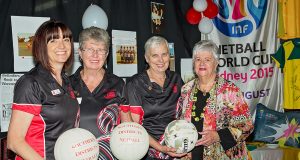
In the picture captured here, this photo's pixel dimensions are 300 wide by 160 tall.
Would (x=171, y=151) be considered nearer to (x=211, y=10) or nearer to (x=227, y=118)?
Result: (x=227, y=118)

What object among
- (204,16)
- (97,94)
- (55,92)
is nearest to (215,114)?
(97,94)

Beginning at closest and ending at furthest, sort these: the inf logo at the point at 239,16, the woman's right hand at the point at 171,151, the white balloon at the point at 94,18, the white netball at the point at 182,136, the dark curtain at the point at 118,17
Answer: the white netball at the point at 182,136 → the woman's right hand at the point at 171,151 → the dark curtain at the point at 118,17 → the white balloon at the point at 94,18 → the inf logo at the point at 239,16

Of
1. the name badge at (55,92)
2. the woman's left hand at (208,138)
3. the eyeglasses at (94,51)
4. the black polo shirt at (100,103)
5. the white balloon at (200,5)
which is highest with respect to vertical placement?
the white balloon at (200,5)

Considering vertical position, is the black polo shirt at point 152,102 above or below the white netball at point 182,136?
above

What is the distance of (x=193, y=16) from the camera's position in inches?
162

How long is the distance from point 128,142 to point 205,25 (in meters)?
2.48

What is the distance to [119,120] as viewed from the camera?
2266mm

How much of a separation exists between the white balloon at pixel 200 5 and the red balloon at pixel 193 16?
3.7 inches

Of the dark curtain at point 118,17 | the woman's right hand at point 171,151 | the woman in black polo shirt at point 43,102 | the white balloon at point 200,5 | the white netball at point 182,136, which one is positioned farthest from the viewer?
the white balloon at point 200,5

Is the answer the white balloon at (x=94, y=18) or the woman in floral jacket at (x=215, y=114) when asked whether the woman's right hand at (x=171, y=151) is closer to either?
the woman in floral jacket at (x=215, y=114)

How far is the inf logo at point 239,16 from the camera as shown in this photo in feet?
14.8

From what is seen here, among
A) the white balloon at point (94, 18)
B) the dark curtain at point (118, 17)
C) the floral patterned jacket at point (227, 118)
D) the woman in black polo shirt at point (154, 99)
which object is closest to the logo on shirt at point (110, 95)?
the woman in black polo shirt at point (154, 99)

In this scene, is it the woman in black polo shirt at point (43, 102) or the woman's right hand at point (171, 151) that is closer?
the woman in black polo shirt at point (43, 102)

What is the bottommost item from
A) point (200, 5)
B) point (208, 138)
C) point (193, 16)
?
point (208, 138)
